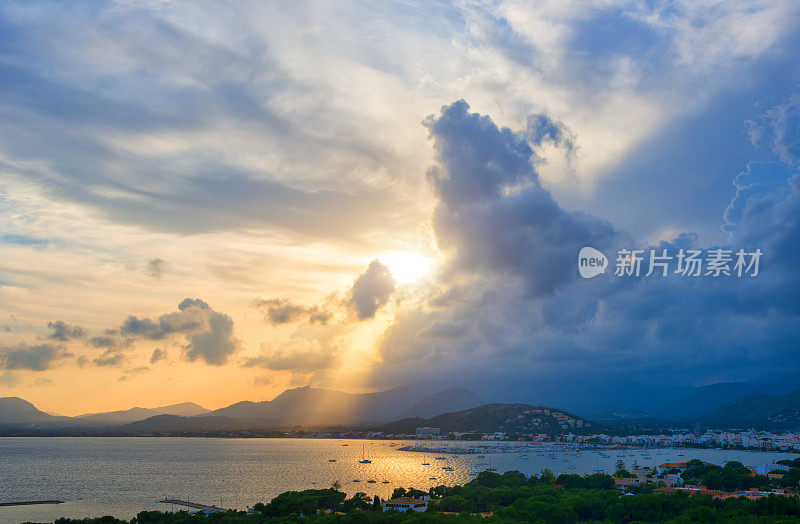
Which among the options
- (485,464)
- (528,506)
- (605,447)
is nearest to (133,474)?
(485,464)

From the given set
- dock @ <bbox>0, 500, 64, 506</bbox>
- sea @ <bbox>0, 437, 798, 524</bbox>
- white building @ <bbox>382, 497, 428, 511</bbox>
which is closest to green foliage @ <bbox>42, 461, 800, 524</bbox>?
white building @ <bbox>382, 497, 428, 511</bbox>

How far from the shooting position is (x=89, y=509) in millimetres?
53875

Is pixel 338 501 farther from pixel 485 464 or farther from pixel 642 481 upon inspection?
pixel 485 464

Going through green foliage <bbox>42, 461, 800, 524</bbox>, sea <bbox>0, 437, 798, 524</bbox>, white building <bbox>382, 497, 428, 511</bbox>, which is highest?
green foliage <bbox>42, 461, 800, 524</bbox>

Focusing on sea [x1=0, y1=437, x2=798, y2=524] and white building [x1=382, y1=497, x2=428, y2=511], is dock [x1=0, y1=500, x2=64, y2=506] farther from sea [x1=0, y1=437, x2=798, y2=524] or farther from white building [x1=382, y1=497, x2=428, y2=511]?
white building [x1=382, y1=497, x2=428, y2=511]

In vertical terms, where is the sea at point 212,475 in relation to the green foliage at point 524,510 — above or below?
below

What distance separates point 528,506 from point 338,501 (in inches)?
585

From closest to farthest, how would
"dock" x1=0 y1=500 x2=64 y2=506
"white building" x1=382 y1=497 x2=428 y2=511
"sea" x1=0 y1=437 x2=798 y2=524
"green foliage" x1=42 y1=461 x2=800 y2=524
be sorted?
1. "green foliage" x1=42 y1=461 x2=800 y2=524
2. "white building" x1=382 y1=497 x2=428 y2=511
3. "sea" x1=0 y1=437 x2=798 y2=524
4. "dock" x1=0 y1=500 x2=64 y2=506

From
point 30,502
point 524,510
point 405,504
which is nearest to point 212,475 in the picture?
point 30,502

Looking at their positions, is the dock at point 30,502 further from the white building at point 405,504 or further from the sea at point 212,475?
the white building at point 405,504

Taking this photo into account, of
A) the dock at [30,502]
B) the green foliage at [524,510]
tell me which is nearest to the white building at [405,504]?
the green foliage at [524,510]

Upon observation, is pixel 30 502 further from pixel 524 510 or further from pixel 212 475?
pixel 524 510

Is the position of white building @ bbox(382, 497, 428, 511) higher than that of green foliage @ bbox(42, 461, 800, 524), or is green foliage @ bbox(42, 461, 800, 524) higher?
green foliage @ bbox(42, 461, 800, 524)

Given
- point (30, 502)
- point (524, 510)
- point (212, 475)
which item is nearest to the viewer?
point (524, 510)
